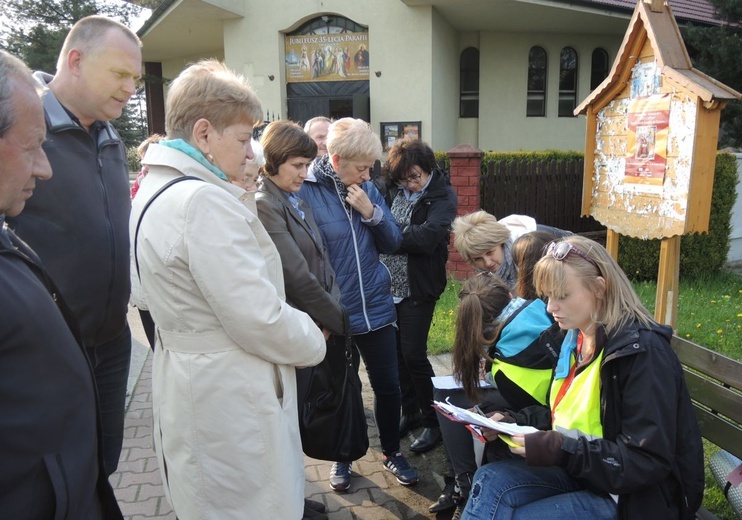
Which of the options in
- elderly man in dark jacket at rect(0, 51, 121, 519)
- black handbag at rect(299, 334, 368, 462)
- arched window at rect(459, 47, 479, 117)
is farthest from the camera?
arched window at rect(459, 47, 479, 117)

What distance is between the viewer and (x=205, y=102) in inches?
73.7

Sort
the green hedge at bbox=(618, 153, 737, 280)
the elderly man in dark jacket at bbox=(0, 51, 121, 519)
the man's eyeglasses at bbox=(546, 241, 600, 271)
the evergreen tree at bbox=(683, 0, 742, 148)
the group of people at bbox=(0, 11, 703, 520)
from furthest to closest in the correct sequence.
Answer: the evergreen tree at bbox=(683, 0, 742, 148) < the green hedge at bbox=(618, 153, 737, 280) < the man's eyeglasses at bbox=(546, 241, 600, 271) < the group of people at bbox=(0, 11, 703, 520) < the elderly man in dark jacket at bbox=(0, 51, 121, 519)

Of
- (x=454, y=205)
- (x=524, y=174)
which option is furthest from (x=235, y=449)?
(x=524, y=174)

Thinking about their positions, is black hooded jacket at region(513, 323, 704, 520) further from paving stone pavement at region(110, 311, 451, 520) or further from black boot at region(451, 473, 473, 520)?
paving stone pavement at region(110, 311, 451, 520)

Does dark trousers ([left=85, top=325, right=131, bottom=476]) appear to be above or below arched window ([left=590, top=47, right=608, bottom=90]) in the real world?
below

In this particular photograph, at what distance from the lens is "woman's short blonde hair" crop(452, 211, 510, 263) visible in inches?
121

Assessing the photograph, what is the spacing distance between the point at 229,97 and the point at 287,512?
135 cm

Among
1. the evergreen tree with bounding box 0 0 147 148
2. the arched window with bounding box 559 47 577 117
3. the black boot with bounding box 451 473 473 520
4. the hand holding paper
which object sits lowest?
the black boot with bounding box 451 473 473 520

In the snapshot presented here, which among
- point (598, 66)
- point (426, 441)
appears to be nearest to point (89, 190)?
point (426, 441)

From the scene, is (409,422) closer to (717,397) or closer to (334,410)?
(334,410)

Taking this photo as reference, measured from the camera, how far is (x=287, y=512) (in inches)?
75.0

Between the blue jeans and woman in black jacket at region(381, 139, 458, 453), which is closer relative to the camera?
the blue jeans

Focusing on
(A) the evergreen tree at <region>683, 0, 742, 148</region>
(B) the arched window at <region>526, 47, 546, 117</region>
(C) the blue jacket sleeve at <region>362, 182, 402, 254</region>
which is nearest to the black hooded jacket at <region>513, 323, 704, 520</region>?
(C) the blue jacket sleeve at <region>362, 182, 402, 254</region>

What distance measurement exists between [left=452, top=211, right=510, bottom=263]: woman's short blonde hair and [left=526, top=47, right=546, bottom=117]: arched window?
14176 mm
